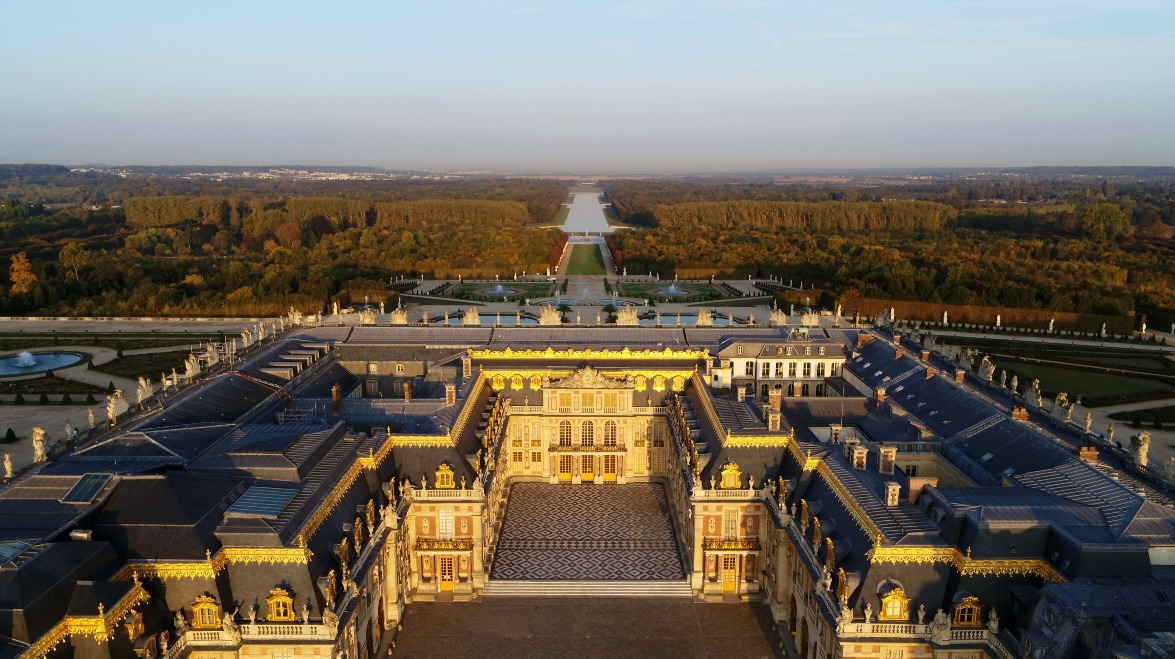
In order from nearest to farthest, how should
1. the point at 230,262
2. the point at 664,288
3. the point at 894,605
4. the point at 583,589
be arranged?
the point at 894,605, the point at 583,589, the point at 664,288, the point at 230,262

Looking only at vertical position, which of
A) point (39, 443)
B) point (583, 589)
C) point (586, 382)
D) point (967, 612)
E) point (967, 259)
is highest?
point (967, 259)

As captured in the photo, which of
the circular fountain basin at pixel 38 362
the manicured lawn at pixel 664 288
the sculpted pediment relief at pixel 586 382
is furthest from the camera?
the manicured lawn at pixel 664 288

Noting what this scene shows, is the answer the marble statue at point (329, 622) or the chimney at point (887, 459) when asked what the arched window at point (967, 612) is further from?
the marble statue at point (329, 622)

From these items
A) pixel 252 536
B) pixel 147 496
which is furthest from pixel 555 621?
pixel 147 496

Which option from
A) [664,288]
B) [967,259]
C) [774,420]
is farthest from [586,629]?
[967,259]

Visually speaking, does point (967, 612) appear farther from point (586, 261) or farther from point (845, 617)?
point (586, 261)

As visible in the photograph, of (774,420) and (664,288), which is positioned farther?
(664,288)

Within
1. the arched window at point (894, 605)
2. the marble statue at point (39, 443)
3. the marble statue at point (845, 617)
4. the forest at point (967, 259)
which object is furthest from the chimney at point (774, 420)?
the forest at point (967, 259)

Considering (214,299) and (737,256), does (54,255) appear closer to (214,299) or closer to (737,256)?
(214,299)
